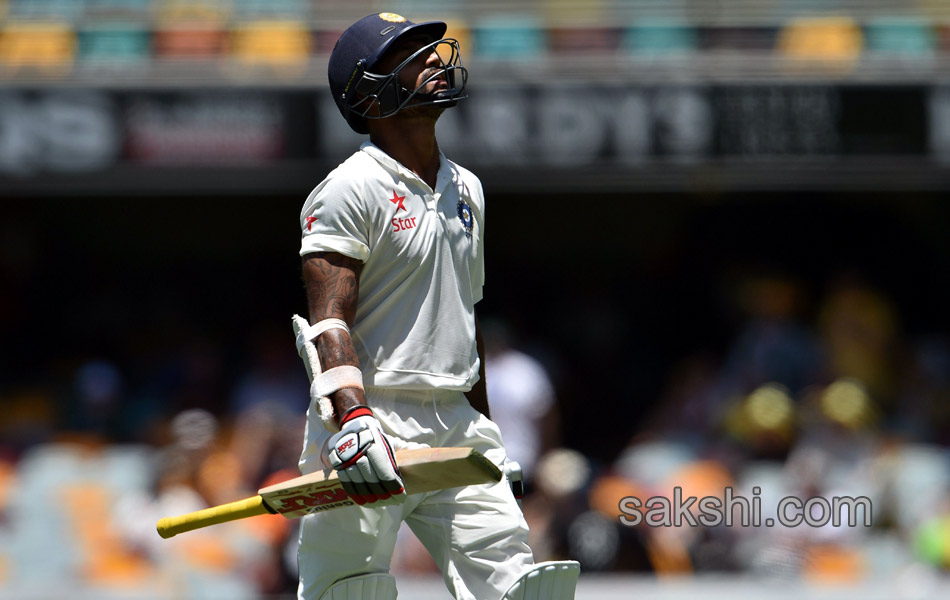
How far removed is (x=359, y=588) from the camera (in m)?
3.35

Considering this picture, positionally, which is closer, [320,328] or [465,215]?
[320,328]

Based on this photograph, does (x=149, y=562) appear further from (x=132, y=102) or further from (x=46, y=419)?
(x=132, y=102)

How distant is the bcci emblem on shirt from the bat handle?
0.92 metres

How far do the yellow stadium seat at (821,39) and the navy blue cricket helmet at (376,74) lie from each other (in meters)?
6.37

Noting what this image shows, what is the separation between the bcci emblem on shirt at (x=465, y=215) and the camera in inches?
142

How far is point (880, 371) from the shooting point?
9.48 metres

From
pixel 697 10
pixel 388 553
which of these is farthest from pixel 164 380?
pixel 388 553

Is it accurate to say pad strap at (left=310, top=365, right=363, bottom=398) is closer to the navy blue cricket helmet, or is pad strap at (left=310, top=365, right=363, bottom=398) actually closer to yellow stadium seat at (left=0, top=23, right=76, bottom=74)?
the navy blue cricket helmet

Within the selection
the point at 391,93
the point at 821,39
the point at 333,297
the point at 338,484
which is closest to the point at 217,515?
the point at 338,484

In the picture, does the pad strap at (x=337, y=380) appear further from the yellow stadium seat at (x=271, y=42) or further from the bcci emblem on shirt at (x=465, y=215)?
the yellow stadium seat at (x=271, y=42)

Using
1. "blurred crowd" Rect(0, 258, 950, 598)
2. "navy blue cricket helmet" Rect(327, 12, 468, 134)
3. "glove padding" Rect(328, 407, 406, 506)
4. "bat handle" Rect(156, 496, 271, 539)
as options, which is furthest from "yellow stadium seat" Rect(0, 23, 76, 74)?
"glove padding" Rect(328, 407, 406, 506)

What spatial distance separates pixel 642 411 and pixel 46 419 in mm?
4628

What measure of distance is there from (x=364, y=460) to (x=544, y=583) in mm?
601

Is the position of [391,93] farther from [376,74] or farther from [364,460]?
[364,460]
